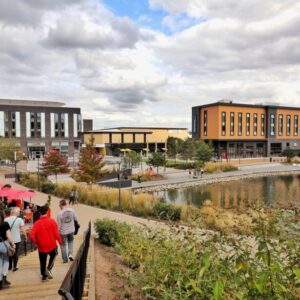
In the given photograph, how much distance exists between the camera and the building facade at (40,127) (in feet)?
230

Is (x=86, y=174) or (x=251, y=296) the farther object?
(x=86, y=174)

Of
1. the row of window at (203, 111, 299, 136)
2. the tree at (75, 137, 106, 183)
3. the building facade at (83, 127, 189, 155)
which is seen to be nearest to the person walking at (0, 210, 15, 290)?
the tree at (75, 137, 106, 183)

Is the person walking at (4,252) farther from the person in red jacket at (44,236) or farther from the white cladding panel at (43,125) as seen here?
the white cladding panel at (43,125)

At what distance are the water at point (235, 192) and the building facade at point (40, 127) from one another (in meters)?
40.7

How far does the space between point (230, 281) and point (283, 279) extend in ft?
1.96

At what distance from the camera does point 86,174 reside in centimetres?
3164

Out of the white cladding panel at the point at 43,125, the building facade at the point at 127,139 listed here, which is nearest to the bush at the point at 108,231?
the white cladding panel at the point at 43,125

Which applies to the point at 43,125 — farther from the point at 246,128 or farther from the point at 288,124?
the point at 288,124

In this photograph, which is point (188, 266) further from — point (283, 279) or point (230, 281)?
point (283, 279)

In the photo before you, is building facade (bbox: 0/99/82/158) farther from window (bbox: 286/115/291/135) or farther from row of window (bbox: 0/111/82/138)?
window (bbox: 286/115/291/135)

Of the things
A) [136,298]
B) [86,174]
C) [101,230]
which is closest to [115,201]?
[86,174]

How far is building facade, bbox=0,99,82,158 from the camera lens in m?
70.2

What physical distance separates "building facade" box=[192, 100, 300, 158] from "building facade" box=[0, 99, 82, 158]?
30.6 metres

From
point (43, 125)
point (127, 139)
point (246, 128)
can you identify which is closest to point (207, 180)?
point (246, 128)
